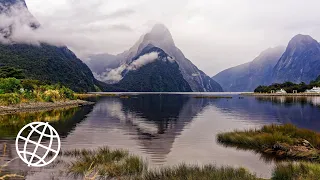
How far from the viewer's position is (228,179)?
16.9m

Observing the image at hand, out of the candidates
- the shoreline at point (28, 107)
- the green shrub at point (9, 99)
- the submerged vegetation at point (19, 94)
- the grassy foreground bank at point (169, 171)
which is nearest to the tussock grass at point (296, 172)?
the grassy foreground bank at point (169, 171)

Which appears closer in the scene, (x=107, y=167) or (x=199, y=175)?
(x=199, y=175)

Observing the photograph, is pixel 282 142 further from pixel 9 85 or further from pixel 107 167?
pixel 9 85

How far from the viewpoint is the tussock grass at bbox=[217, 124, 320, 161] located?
27969 millimetres

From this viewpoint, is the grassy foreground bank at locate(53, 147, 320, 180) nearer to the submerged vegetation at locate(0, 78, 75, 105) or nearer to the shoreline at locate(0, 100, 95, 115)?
the shoreline at locate(0, 100, 95, 115)

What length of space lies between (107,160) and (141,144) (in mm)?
10846

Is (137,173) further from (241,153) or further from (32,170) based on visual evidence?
(241,153)

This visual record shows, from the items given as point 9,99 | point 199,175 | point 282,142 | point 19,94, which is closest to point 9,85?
point 19,94

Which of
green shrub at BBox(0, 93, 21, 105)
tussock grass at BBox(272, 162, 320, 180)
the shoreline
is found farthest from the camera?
green shrub at BBox(0, 93, 21, 105)

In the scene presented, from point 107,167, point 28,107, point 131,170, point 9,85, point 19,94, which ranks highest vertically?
point 9,85

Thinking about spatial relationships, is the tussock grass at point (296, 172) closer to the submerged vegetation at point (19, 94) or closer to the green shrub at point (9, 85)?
the submerged vegetation at point (19, 94)

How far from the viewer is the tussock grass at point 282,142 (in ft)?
91.8

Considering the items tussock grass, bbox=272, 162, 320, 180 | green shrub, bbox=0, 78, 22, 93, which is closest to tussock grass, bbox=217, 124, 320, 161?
tussock grass, bbox=272, 162, 320, 180

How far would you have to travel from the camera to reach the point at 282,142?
30.5 metres
